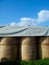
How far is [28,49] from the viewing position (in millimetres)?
11180

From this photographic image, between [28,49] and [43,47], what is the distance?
972mm

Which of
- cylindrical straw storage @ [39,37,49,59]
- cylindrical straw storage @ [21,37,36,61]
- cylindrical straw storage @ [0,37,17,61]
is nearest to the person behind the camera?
cylindrical straw storage @ [0,37,17,61]

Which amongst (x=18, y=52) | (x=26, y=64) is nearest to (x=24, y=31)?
(x=18, y=52)

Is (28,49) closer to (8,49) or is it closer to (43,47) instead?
(43,47)

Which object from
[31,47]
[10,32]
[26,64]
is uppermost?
[10,32]

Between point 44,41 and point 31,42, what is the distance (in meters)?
0.80

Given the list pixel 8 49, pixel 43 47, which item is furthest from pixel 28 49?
pixel 8 49

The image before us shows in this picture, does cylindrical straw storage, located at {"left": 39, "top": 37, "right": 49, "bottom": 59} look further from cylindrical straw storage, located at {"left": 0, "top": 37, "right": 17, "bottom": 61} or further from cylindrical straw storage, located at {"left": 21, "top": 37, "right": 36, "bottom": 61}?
cylindrical straw storage, located at {"left": 0, "top": 37, "right": 17, "bottom": 61}

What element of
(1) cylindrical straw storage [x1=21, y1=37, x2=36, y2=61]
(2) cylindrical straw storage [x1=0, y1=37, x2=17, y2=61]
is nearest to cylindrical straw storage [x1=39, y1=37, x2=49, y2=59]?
(1) cylindrical straw storage [x1=21, y1=37, x2=36, y2=61]

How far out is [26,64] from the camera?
397 inches

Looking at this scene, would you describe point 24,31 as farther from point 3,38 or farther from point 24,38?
point 3,38

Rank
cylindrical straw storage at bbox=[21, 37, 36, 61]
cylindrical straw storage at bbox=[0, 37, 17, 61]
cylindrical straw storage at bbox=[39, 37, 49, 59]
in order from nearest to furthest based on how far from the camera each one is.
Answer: cylindrical straw storage at bbox=[0, 37, 17, 61] → cylindrical straw storage at bbox=[21, 37, 36, 61] → cylindrical straw storage at bbox=[39, 37, 49, 59]

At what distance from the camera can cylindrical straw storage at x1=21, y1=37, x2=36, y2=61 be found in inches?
439

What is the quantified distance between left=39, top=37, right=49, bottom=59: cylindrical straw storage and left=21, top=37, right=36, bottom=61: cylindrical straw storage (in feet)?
1.52
